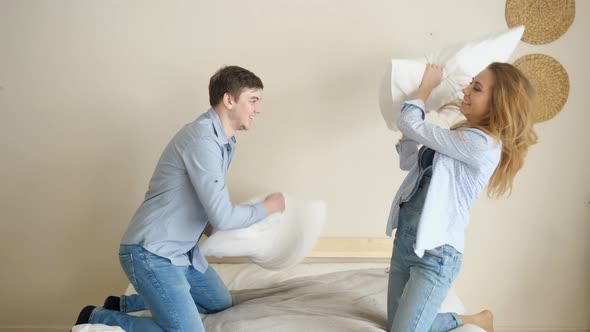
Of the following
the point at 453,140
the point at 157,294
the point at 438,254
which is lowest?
the point at 157,294

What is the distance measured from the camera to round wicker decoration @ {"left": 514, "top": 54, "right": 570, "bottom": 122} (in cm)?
216

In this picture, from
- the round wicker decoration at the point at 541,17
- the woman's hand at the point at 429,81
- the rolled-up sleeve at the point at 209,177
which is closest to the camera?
the rolled-up sleeve at the point at 209,177

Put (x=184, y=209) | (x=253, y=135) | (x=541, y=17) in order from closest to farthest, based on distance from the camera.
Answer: (x=184, y=209) → (x=541, y=17) → (x=253, y=135)

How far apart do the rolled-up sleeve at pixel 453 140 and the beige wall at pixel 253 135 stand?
27.9 inches

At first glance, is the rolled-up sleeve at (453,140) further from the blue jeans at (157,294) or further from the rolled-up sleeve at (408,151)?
the blue jeans at (157,294)

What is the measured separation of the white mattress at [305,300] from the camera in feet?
5.35

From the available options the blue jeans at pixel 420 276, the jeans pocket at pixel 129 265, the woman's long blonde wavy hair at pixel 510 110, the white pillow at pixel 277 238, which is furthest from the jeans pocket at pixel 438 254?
the jeans pocket at pixel 129 265

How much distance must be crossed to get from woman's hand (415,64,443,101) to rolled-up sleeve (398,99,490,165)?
0.46ft

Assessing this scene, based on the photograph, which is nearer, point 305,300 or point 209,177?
point 209,177

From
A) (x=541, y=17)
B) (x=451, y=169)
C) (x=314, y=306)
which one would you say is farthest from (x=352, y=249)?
(x=541, y=17)

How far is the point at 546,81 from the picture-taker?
218cm

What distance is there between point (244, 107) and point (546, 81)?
59.2 inches

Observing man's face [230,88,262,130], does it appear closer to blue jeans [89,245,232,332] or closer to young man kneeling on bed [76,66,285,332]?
young man kneeling on bed [76,66,285,332]

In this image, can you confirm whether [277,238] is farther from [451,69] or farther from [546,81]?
[546,81]
